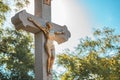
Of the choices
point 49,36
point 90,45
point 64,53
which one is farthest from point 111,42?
point 49,36

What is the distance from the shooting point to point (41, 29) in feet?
27.3

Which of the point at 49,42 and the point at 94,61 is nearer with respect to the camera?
the point at 49,42

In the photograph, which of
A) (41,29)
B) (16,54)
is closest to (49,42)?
(41,29)

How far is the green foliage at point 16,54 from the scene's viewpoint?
16766 mm

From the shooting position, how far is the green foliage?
16766 mm

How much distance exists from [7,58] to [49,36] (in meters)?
9.82

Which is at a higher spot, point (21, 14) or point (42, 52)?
point (21, 14)

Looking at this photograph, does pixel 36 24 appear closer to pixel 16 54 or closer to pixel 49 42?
pixel 49 42

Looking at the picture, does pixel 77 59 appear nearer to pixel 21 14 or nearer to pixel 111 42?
pixel 111 42

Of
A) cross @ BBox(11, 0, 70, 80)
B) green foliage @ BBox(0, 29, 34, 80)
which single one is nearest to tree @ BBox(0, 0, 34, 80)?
green foliage @ BBox(0, 29, 34, 80)

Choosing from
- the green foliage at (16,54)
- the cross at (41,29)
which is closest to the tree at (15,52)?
the green foliage at (16,54)

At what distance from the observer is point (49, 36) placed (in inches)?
331

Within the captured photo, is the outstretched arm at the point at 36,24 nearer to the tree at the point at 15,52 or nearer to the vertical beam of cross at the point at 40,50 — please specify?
the vertical beam of cross at the point at 40,50

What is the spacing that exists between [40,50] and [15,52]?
10053mm
